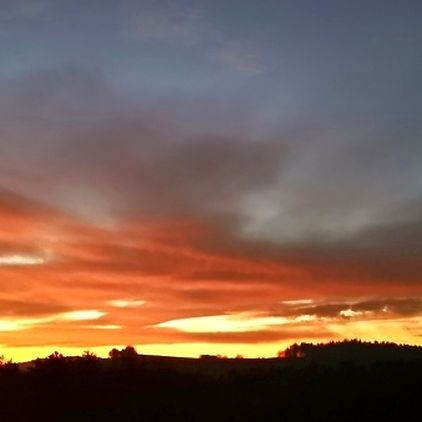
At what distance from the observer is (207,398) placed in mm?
44156

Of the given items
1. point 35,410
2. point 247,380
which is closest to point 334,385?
point 247,380

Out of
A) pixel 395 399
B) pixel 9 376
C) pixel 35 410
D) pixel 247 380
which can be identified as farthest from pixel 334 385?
pixel 9 376

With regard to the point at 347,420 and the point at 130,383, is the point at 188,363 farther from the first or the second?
the point at 347,420

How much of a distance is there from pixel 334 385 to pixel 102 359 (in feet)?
43.0

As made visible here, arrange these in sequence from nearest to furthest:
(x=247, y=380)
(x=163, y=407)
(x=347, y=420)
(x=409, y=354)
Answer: (x=347, y=420)
(x=163, y=407)
(x=247, y=380)
(x=409, y=354)

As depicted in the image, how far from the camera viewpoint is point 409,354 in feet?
186

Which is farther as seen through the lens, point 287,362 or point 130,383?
point 287,362

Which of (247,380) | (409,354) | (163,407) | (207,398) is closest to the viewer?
(163,407)

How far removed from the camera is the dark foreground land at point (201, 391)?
37750mm

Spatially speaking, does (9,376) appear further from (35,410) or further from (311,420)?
(311,420)

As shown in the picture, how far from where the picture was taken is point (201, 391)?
150 feet

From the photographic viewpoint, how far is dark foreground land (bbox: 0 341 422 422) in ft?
124

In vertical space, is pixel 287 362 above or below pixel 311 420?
above

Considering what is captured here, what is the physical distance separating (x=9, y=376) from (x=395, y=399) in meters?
19.3
